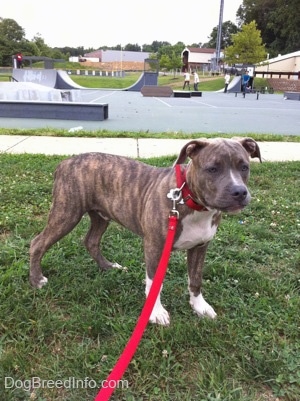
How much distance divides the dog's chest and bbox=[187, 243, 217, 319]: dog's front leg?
0.31 metres

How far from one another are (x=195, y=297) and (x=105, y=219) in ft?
3.48

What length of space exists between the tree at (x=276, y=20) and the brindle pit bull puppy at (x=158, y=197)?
236 ft

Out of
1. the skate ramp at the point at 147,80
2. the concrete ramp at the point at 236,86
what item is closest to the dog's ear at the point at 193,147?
the skate ramp at the point at 147,80

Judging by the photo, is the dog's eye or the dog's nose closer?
the dog's nose

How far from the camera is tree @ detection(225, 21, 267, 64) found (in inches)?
1986

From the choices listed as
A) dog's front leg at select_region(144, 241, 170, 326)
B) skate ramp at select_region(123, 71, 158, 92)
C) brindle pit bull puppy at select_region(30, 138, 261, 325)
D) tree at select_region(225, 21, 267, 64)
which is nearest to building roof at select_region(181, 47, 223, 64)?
tree at select_region(225, 21, 267, 64)

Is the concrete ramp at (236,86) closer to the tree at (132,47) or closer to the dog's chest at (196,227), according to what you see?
the dog's chest at (196,227)

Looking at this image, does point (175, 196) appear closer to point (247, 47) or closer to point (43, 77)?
point (43, 77)

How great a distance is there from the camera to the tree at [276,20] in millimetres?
65062

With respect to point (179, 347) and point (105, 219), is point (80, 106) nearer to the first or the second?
point (105, 219)

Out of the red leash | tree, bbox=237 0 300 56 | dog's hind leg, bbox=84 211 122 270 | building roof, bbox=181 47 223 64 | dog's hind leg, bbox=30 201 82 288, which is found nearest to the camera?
the red leash

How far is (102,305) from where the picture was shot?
308 centimetres

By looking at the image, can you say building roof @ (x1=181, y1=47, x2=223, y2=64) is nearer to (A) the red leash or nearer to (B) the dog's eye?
(B) the dog's eye

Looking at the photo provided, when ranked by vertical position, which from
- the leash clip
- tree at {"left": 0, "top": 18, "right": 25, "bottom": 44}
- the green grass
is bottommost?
the green grass
